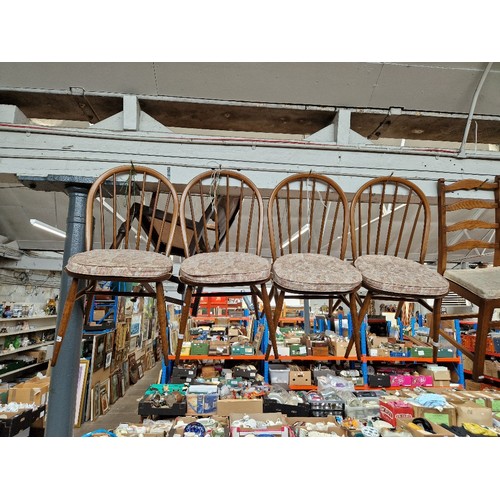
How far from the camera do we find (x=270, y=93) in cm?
229

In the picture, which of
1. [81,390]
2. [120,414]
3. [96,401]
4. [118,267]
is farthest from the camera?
[120,414]

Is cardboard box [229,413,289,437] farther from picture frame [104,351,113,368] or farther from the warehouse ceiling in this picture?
picture frame [104,351,113,368]

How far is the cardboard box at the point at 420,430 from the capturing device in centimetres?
184

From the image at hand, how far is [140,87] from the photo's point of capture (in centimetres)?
220

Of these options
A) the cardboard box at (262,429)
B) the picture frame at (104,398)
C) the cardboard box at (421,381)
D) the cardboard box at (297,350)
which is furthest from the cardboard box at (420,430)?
the picture frame at (104,398)

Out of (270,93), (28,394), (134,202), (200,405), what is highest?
(270,93)

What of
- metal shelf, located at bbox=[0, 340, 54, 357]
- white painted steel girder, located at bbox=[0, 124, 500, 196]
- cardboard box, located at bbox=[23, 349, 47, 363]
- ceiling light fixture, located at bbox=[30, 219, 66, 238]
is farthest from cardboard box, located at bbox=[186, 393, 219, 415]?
cardboard box, located at bbox=[23, 349, 47, 363]

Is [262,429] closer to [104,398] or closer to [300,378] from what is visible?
[300,378]

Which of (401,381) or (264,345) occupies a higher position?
(264,345)

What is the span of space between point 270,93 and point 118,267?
5.25 ft

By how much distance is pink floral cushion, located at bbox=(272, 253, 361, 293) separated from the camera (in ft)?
5.04

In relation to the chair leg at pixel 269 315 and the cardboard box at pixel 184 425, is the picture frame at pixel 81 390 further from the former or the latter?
the chair leg at pixel 269 315

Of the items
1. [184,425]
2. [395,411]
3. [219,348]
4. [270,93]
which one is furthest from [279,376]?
[270,93]

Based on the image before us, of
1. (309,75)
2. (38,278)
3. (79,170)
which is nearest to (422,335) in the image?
(309,75)
